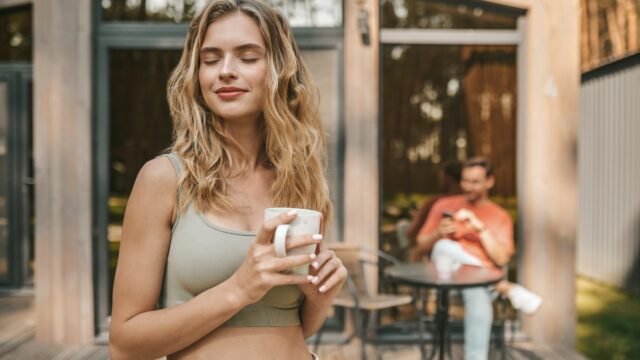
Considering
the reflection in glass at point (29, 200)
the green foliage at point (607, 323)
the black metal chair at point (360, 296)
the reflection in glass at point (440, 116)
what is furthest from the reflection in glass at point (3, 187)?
the green foliage at point (607, 323)

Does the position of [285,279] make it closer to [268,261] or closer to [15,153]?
[268,261]

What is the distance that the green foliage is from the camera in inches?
210

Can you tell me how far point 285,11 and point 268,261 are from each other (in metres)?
4.44

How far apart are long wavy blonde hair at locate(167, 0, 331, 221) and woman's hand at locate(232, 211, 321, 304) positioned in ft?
0.59

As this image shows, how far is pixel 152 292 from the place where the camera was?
3.61ft

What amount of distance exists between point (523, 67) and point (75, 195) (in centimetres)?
368

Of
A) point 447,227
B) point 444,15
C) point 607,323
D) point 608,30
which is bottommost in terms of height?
point 607,323

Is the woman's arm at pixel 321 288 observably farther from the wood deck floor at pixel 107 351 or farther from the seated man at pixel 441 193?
the seated man at pixel 441 193

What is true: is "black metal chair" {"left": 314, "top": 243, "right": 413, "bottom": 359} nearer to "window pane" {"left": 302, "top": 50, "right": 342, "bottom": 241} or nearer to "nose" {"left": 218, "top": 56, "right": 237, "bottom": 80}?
"window pane" {"left": 302, "top": 50, "right": 342, "bottom": 241}

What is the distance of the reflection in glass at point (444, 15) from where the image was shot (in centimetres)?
527

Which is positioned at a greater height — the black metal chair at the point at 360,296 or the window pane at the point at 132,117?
the window pane at the point at 132,117

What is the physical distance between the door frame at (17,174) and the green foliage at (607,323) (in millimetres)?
5789

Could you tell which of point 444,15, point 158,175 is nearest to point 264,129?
point 158,175

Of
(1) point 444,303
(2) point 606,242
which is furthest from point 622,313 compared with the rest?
(1) point 444,303
